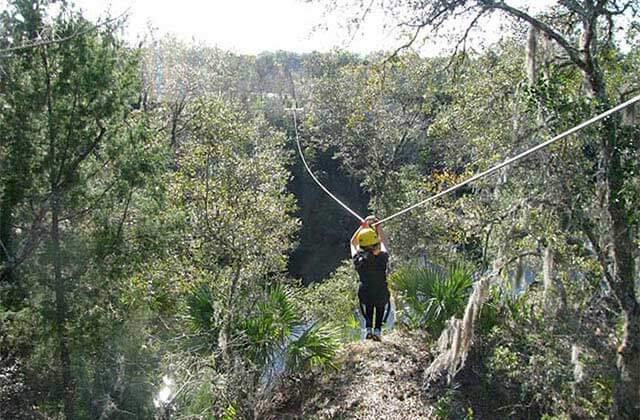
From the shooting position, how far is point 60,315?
8.17m

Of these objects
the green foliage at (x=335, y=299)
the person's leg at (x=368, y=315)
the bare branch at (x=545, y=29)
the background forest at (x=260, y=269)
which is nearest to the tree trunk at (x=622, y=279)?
Answer: the background forest at (x=260, y=269)

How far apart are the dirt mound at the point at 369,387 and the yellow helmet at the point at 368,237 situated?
126cm

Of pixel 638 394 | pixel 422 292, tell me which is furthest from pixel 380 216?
pixel 638 394

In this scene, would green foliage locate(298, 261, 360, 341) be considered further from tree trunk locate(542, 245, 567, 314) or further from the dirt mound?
tree trunk locate(542, 245, 567, 314)

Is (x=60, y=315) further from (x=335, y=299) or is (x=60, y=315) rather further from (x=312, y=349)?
(x=335, y=299)

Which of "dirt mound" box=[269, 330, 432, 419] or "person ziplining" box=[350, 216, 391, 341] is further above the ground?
"person ziplining" box=[350, 216, 391, 341]

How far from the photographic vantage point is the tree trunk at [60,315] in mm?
7949

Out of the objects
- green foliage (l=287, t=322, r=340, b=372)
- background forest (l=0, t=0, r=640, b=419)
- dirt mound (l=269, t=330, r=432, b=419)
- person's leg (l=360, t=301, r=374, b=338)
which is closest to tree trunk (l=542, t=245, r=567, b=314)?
background forest (l=0, t=0, r=640, b=419)

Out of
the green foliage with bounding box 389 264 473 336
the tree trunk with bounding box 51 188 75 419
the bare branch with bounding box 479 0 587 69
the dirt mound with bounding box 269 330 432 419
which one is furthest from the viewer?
the green foliage with bounding box 389 264 473 336

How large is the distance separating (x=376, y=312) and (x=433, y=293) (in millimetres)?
739

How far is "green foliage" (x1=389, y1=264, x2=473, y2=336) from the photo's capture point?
8.48 meters

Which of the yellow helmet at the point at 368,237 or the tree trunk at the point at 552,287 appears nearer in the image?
the tree trunk at the point at 552,287

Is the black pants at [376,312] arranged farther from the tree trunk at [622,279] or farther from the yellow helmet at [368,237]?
the tree trunk at [622,279]

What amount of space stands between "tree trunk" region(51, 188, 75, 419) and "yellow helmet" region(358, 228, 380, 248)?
142 inches
